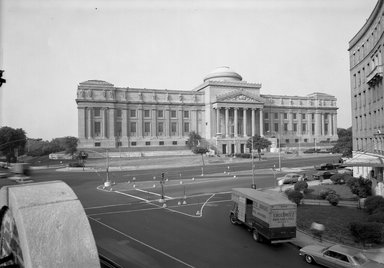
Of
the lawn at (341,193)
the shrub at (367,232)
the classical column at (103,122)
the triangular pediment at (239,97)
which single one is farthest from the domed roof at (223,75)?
the shrub at (367,232)

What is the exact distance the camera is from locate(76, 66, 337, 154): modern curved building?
9875 cm

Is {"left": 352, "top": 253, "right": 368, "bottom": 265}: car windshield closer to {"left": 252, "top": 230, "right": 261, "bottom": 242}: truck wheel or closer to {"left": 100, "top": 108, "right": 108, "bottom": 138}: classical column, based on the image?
{"left": 252, "top": 230, "right": 261, "bottom": 242}: truck wheel

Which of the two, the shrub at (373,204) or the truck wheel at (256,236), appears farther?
the shrub at (373,204)

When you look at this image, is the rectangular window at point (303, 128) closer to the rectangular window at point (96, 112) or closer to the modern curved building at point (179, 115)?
the modern curved building at point (179, 115)

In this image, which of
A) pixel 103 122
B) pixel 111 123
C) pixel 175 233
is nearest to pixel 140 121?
pixel 111 123

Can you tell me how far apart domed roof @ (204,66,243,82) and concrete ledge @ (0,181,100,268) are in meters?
116

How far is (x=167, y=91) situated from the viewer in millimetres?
109688

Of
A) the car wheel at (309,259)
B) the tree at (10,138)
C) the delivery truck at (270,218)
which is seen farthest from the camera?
the tree at (10,138)

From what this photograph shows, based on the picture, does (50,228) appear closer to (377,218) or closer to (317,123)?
(377,218)

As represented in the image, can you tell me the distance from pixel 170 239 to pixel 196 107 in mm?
93988

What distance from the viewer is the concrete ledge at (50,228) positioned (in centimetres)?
361

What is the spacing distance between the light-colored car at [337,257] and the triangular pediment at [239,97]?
3585 inches

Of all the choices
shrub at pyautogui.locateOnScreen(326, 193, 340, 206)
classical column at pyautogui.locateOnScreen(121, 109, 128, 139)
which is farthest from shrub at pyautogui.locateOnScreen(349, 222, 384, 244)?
classical column at pyautogui.locateOnScreen(121, 109, 128, 139)

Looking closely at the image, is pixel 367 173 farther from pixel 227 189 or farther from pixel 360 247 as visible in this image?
pixel 360 247
